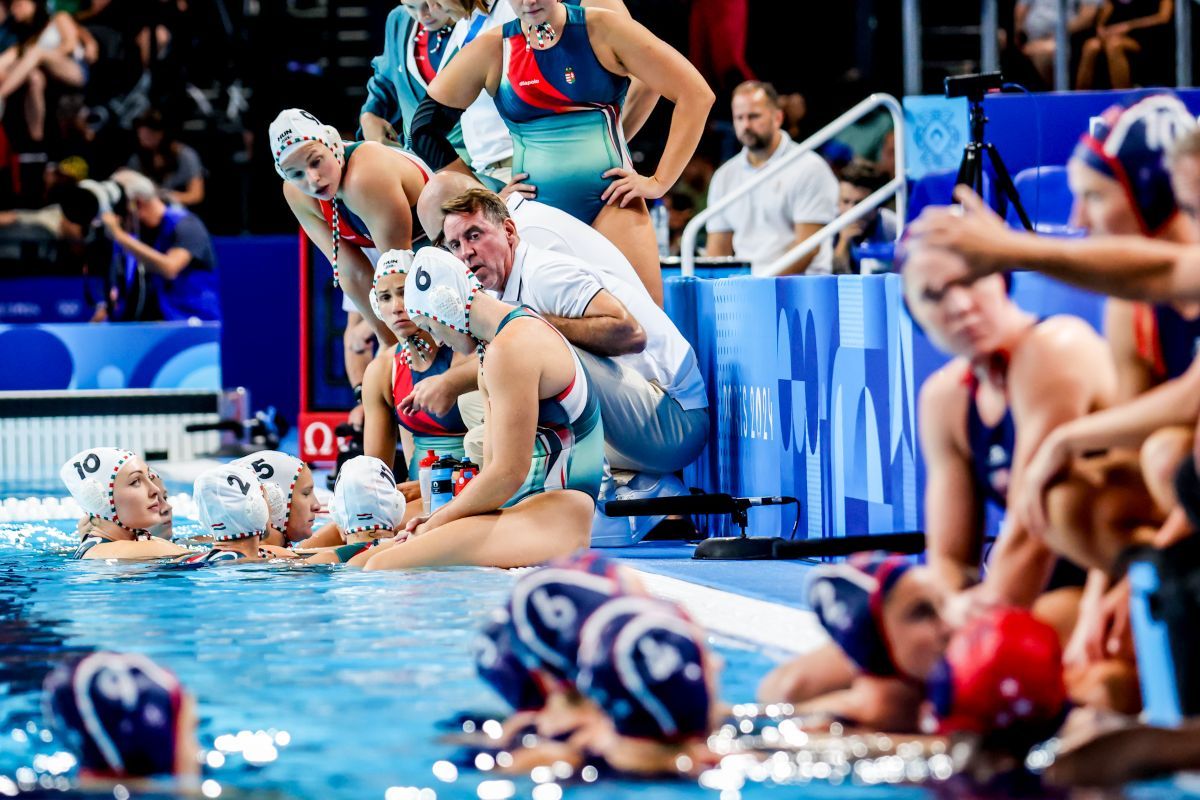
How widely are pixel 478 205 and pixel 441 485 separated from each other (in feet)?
3.20

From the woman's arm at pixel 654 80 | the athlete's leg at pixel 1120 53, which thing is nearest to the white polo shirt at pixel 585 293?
the woman's arm at pixel 654 80

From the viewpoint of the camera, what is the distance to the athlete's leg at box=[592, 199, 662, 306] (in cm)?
664


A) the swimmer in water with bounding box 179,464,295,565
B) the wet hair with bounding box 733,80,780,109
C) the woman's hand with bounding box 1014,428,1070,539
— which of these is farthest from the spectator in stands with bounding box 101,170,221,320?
the woman's hand with bounding box 1014,428,1070,539

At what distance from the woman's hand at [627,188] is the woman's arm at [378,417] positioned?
41.2 inches

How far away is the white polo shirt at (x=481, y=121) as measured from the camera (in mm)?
7262

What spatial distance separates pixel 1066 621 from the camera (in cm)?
314

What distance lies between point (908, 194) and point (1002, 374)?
519 cm

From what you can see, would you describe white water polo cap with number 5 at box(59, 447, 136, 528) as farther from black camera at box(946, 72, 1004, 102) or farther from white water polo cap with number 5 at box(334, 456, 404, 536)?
black camera at box(946, 72, 1004, 102)

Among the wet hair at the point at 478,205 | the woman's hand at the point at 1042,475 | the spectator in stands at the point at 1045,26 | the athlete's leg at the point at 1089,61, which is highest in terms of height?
the spectator in stands at the point at 1045,26

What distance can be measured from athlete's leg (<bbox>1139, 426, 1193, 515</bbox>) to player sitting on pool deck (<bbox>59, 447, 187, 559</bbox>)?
3.92 m

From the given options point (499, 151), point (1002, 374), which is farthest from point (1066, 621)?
point (499, 151)

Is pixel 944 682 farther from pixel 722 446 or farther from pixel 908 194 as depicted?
pixel 908 194

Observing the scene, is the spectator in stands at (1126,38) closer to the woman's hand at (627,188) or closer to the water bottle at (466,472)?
the woman's hand at (627,188)

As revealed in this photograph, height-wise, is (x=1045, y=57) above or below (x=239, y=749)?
above
